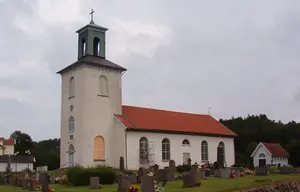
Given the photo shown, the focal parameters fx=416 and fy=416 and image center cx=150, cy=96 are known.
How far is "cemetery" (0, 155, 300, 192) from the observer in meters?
18.8

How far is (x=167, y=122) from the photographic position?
4378cm

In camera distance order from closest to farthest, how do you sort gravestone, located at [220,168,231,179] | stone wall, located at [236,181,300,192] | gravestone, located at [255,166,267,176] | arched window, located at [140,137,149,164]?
stone wall, located at [236,181,300,192]
gravestone, located at [220,168,231,179]
gravestone, located at [255,166,267,176]
arched window, located at [140,137,149,164]

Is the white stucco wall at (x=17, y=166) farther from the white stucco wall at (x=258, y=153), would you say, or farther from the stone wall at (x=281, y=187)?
the stone wall at (x=281, y=187)

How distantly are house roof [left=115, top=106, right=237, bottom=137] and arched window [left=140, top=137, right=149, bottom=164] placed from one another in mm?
1079

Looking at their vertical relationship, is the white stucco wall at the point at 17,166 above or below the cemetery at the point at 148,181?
below

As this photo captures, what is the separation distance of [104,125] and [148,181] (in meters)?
22.7

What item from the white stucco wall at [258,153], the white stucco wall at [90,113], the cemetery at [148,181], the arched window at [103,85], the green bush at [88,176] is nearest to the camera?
the cemetery at [148,181]

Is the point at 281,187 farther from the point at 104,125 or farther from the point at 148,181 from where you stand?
the point at 104,125

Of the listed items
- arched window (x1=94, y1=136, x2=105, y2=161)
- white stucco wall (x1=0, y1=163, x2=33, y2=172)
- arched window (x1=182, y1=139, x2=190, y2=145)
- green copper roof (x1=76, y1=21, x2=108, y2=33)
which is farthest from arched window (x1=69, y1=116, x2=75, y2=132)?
white stucco wall (x1=0, y1=163, x2=33, y2=172)

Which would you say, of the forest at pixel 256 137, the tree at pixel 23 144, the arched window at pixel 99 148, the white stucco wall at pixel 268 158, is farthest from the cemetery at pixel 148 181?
the tree at pixel 23 144

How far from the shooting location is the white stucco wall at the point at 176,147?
127 ft

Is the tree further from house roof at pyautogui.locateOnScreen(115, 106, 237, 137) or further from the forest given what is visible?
house roof at pyautogui.locateOnScreen(115, 106, 237, 137)

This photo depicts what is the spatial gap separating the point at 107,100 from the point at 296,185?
23.0 metres

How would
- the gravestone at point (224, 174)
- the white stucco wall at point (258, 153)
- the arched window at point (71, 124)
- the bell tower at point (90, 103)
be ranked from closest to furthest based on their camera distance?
the gravestone at point (224, 174) → the bell tower at point (90, 103) → the arched window at point (71, 124) → the white stucco wall at point (258, 153)
